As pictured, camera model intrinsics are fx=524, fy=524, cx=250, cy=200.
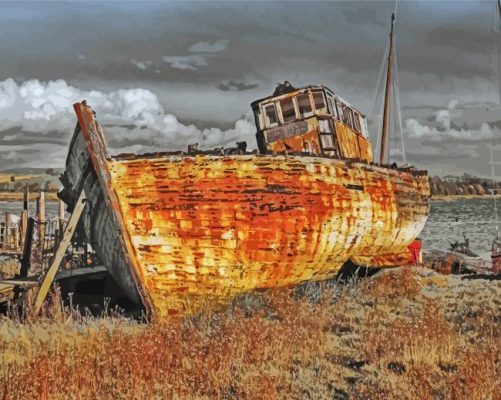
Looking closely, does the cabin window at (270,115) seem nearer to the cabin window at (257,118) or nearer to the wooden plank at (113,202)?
the cabin window at (257,118)

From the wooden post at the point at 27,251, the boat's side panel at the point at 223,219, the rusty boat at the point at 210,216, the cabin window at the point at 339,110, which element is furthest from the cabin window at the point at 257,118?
the wooden post at the point at 27,251

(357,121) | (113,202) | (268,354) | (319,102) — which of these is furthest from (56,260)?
(357,121)

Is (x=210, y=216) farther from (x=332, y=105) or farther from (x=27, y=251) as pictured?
(x=27, y=251)

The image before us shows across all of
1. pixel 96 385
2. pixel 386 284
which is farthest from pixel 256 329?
pixel 386 284

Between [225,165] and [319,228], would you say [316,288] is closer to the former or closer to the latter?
[319,228]

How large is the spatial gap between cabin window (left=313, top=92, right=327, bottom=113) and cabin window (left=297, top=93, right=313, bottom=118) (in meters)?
0.14

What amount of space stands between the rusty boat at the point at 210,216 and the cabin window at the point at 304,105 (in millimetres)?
2359

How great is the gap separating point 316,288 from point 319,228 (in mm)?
1764

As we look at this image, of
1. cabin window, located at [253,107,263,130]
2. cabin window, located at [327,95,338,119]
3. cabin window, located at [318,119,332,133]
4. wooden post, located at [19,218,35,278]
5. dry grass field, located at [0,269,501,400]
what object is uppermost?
cabin window, located at [327,95,338,119]

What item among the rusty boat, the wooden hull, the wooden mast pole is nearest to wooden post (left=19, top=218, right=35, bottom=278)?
the rusty boat

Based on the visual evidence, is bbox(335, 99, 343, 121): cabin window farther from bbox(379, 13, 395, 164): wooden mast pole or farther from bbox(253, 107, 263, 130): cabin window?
bbox(379, 13, 395, 164): wooden mast pole

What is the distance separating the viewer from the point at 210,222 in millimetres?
8312

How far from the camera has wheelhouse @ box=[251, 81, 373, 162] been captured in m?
11.9

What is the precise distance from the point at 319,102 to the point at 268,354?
6866 mm
